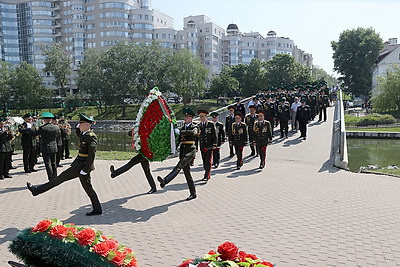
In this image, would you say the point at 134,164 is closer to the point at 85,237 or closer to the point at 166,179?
the point at 166,179

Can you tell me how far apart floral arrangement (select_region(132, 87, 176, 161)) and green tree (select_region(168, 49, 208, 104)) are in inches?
1844

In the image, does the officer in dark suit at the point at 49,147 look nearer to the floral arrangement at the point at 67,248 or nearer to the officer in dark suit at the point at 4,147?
the officer in dark suit at the point at 4,147

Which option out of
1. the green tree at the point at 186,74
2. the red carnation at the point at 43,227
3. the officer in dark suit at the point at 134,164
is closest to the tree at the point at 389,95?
the green tree at the point at 186,74

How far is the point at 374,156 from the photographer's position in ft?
61.1

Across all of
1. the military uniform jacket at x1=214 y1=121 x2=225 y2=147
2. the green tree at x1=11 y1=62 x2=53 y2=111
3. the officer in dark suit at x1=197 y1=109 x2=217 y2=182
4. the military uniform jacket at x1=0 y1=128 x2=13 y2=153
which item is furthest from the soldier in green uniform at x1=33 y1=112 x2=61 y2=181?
the green tree at x1=11 y1=62 x2=53 y2=111

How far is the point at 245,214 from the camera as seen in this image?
7066 millimetres

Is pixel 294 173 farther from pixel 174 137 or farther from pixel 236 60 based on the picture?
pixel 236 60

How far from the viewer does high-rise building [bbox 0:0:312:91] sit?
250 ft

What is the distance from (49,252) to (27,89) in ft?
190

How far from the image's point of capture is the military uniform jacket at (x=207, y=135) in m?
10.2

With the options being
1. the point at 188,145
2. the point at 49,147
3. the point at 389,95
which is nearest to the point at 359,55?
the point at 389,95

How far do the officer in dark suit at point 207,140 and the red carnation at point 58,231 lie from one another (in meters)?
6.42

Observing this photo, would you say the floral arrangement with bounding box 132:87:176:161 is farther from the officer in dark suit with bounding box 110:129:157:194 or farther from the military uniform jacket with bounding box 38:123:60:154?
the military uniform jacket with bounding box 38:123:60:154

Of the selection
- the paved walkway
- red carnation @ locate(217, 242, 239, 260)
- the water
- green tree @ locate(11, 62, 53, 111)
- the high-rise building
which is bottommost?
the water
